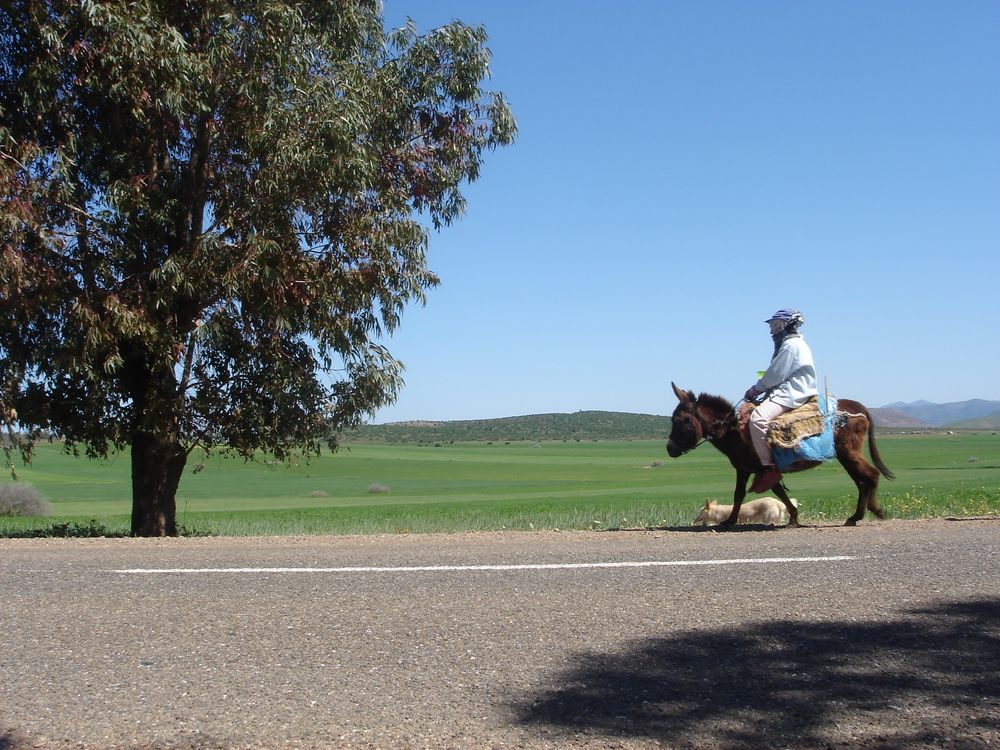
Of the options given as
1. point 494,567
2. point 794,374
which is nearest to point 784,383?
point 794,374

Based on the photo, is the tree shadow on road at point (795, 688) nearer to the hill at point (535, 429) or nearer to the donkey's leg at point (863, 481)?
the donkey's leg at point (863, 481)

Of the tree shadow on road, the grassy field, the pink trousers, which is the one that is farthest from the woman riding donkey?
the tree shadow on road

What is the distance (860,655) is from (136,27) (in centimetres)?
1131

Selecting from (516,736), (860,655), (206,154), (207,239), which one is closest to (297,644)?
(516,736)

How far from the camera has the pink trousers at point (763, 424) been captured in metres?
10.9

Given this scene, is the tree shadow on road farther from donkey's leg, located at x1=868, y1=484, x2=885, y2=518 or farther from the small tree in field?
the small tree in field

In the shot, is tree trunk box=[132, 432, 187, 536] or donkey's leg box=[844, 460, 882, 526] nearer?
donkey's leg box=[844, 460, 882, 526]

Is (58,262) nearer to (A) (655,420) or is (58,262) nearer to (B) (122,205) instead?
(B) (122,205)

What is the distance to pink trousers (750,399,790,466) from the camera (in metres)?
10.9

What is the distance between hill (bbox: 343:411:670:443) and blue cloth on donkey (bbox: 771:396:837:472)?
136 m

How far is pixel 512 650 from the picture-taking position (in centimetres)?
540

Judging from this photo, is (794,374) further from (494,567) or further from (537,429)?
(537,429)

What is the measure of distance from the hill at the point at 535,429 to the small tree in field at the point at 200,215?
131583 mm

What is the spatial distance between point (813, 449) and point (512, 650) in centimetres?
626
